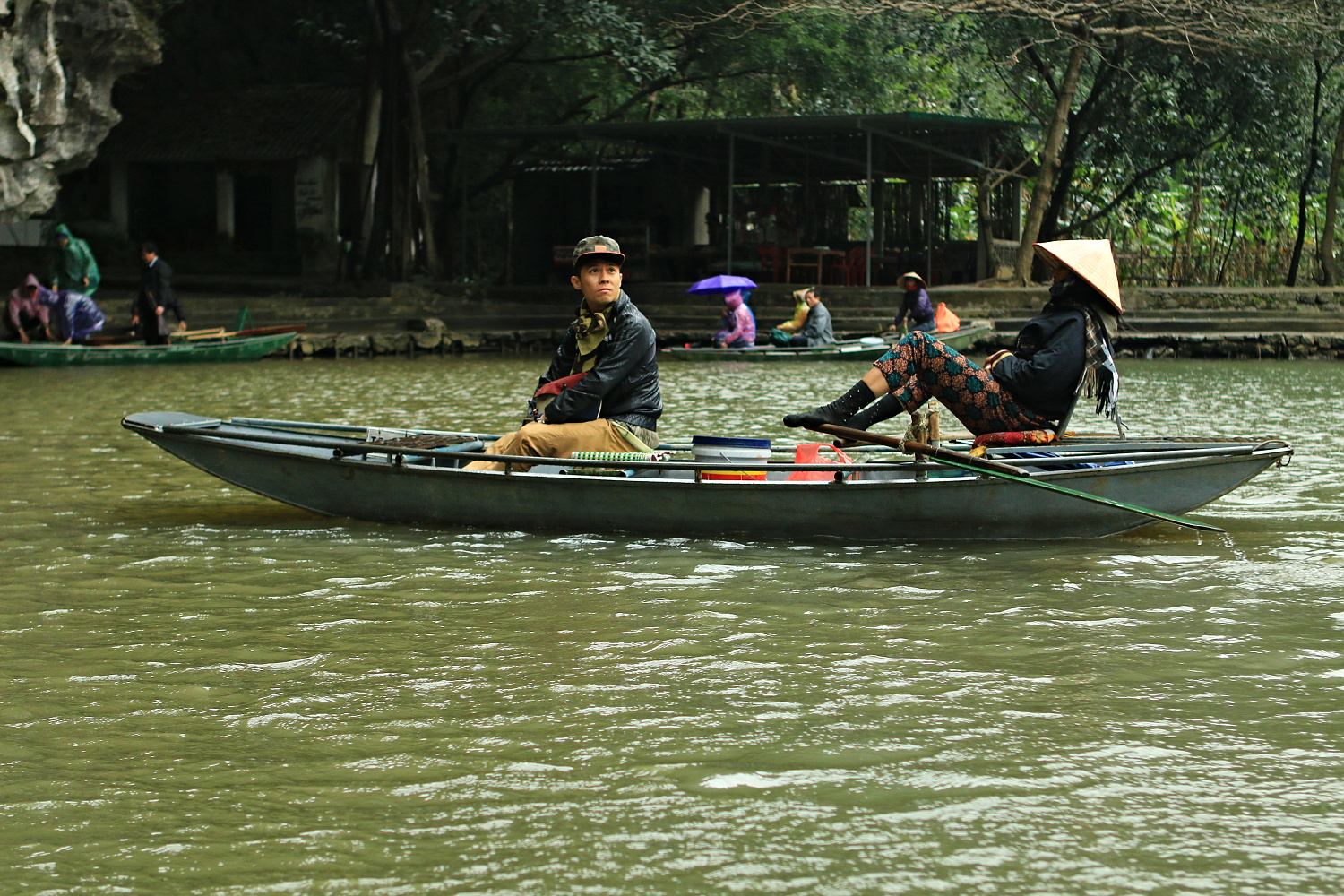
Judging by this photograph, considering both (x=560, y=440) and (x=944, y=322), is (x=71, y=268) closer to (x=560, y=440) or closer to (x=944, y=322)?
(x=944, y=322)

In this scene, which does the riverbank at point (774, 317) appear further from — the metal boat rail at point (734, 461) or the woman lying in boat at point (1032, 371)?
the woman lying in boat at point (1032, 371)

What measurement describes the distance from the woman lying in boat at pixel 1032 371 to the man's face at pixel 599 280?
44.0 inches

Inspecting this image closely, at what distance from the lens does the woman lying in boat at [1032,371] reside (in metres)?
6.65

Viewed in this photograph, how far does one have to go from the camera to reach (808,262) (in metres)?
25.2

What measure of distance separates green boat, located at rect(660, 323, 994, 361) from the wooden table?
5770 millimetres

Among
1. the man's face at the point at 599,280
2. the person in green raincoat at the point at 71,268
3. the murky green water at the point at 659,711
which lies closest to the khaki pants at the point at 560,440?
the murky green water at the point at 659,711

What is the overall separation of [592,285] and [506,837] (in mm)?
3831

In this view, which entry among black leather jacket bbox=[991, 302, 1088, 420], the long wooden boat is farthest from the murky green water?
black leather jacket bbox=[991, 302, 1088, 420]

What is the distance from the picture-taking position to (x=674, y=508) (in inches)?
262

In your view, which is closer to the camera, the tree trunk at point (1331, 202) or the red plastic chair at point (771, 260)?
the tree trunk at point (1331, 202)

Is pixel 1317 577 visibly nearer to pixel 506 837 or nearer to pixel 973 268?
pixel 506 837

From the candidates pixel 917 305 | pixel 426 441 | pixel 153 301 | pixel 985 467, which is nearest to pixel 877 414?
pixel 985 467

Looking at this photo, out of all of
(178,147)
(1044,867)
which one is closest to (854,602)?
(1044,867)

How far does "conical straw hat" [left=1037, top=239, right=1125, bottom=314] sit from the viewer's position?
21.6ft
